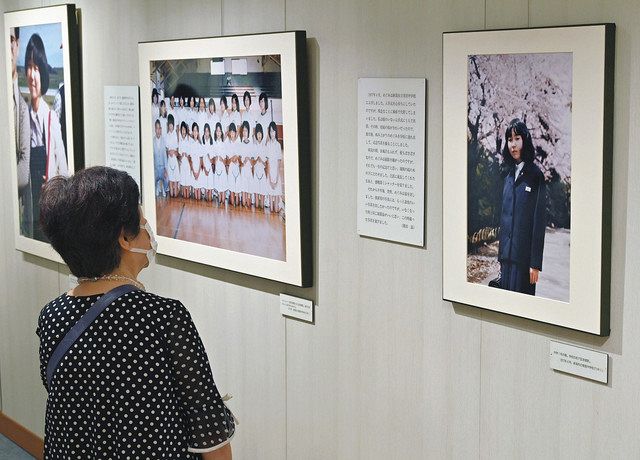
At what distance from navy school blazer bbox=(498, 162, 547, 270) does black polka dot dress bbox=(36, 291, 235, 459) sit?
3.27 ft

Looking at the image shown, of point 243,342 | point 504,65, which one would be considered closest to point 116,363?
point 504,65

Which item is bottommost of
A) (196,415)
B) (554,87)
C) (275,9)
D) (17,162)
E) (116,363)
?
(196,415)

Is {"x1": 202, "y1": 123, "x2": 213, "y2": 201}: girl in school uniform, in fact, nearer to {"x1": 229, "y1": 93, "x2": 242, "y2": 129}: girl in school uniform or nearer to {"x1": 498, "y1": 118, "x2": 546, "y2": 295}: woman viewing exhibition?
{"x1": 229, "y1": 93, "x2": 242, "y2": 129}: girl in school uniform

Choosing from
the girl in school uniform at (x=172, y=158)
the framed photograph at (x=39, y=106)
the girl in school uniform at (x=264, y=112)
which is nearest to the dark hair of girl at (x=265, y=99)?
the girl in school uniform at (x=264, y=112)

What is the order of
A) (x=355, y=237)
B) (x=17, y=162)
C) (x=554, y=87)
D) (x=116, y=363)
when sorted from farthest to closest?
(x=17, y=162) < (x=355, y=237) < (x=554, y=87) < (x=116, y=363)

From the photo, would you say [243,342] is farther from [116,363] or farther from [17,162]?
[17,162]

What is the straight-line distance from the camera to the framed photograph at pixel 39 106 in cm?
504

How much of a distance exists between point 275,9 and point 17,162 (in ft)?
7.99

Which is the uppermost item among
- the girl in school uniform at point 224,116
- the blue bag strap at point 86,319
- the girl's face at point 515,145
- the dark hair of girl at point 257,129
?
the girl in school uniform at point 224,116

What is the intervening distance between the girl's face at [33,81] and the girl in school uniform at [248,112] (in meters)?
1.87

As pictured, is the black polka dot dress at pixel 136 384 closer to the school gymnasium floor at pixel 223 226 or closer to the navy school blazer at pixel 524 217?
the navy school blazer at pixel 524 217

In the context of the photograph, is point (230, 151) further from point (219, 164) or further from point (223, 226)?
point (223, 226)

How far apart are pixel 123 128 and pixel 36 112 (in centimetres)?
92

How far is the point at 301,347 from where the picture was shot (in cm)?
392
